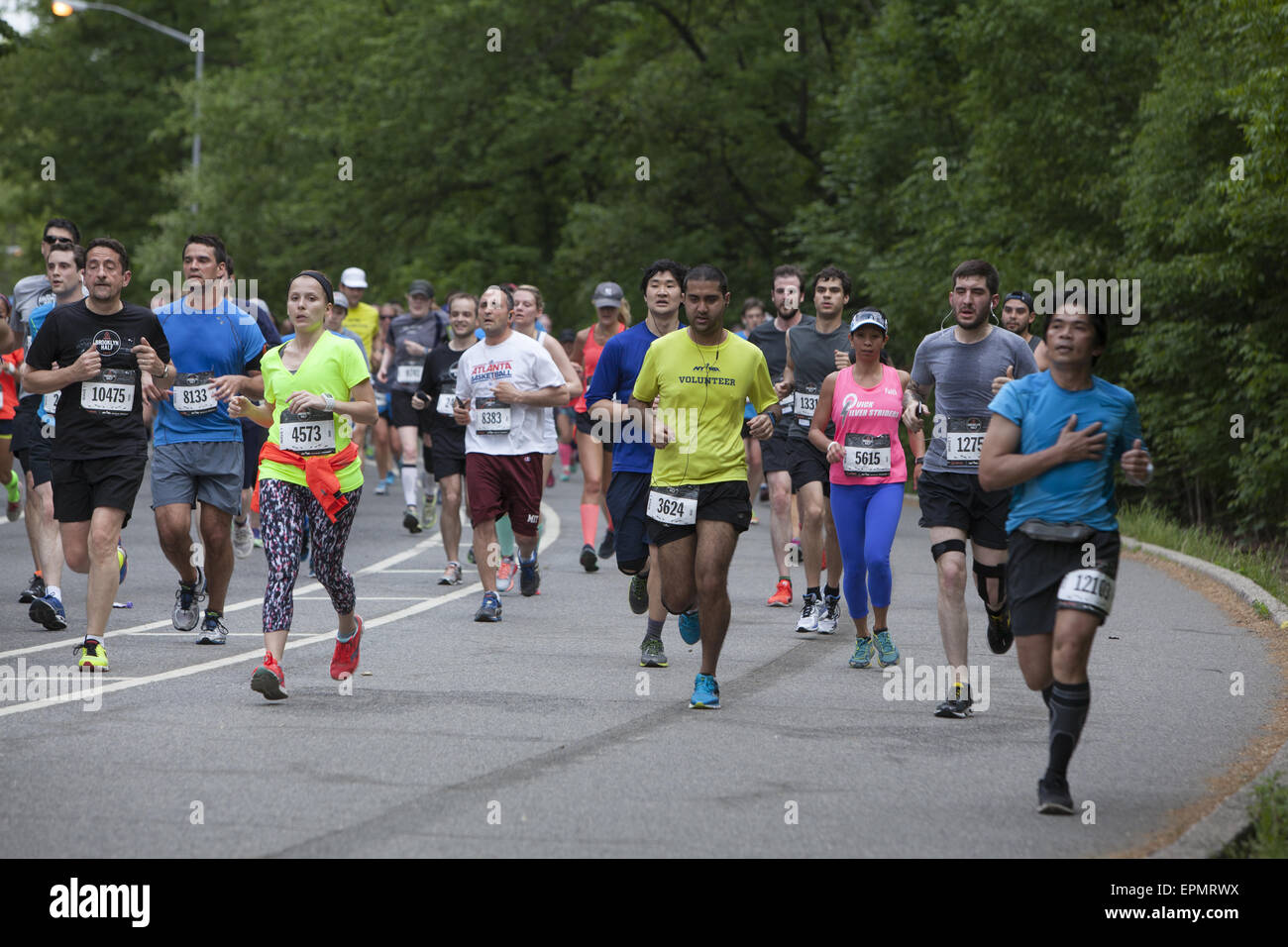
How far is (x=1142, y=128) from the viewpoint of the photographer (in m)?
21.7

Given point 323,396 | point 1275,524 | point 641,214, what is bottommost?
point 1275,524

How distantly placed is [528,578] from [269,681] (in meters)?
4.93

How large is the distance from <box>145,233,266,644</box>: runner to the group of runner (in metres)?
0.01

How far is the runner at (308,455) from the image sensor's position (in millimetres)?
8898

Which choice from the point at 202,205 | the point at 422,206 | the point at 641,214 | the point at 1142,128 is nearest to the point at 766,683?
the point at 1142,128

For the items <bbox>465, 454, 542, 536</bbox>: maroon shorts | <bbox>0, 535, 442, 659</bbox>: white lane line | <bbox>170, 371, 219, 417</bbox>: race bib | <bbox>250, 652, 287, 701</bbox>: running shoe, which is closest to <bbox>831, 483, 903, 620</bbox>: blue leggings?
<bbox>465, 454, 542, 536</bbox>: maroon shorts

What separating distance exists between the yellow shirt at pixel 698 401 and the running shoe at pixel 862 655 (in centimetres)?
182

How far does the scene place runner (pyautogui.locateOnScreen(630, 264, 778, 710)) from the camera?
8641 mm

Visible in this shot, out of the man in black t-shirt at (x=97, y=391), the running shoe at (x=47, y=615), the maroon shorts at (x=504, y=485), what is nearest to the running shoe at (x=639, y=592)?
the maroon shorts at (x=504, y=485)

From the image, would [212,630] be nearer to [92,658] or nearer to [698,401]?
[92,658]

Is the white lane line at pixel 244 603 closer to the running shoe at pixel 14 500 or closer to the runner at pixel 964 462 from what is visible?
the running shoe at pixel 14 500
